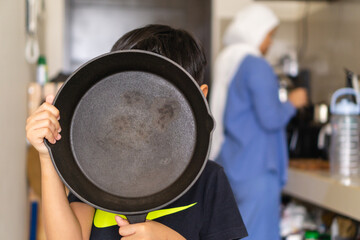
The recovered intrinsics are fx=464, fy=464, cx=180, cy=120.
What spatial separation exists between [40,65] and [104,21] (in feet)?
3.62

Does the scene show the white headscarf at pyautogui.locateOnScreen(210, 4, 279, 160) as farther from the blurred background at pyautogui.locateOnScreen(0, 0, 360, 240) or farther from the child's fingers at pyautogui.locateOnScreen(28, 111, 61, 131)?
the child's fingers at pyautogui.locateOnScreen(28, 111, 61, 131)

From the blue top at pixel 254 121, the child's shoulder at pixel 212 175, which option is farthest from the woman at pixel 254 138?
the child's shoulder at pixel 212 175

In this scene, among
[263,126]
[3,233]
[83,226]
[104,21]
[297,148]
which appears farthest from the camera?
[104,21]

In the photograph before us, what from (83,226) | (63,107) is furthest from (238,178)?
(63,107)

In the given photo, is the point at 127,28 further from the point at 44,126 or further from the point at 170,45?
the point at 44,126

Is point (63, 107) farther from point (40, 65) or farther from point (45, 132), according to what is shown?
point (40, 65)

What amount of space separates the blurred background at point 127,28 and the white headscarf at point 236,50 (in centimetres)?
41

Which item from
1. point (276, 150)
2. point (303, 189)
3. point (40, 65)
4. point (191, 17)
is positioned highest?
point (191, 17)

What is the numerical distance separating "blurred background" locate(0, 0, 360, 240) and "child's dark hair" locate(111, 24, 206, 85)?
1.82ft

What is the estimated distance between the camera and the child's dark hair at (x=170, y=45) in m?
0.79

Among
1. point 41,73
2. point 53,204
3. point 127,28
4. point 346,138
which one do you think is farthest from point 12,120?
point 127,28

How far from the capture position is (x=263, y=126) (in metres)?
1.93

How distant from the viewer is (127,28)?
3.05 meters

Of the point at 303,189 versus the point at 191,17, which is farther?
the point at 191,17
